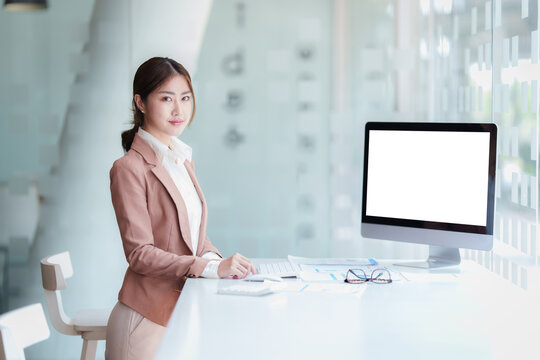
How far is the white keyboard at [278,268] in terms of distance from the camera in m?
2.31

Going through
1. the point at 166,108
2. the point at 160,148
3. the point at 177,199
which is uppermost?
the point at 166,108

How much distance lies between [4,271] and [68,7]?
1664mm

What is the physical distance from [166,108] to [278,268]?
0.73 metres

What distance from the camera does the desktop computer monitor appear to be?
227cm

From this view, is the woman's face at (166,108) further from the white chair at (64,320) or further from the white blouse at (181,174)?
the white chair at (64,320)

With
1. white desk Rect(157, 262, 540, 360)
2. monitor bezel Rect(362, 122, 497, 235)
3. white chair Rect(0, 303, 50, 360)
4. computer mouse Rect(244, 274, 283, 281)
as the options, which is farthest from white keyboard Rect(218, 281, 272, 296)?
monitor bezel Rect(362, 122, 497, 235)

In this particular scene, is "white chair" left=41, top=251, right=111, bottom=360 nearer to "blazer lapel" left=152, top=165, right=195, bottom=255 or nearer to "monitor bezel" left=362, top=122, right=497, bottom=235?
"blazer lapel" left=152, top=165, right=195, bottom=255

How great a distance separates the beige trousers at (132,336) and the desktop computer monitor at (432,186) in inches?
36.4

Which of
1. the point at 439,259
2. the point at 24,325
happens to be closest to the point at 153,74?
the point at 24,325

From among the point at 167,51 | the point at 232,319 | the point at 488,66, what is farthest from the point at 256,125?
the point at 232,319

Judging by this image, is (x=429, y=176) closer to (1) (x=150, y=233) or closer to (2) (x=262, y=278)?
(2) (x=262, y=278)

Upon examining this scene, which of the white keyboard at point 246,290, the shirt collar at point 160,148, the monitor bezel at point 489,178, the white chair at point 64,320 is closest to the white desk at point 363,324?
the white keyboard at point 246,290

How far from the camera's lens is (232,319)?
1.69m

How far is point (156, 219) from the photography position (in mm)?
2213
